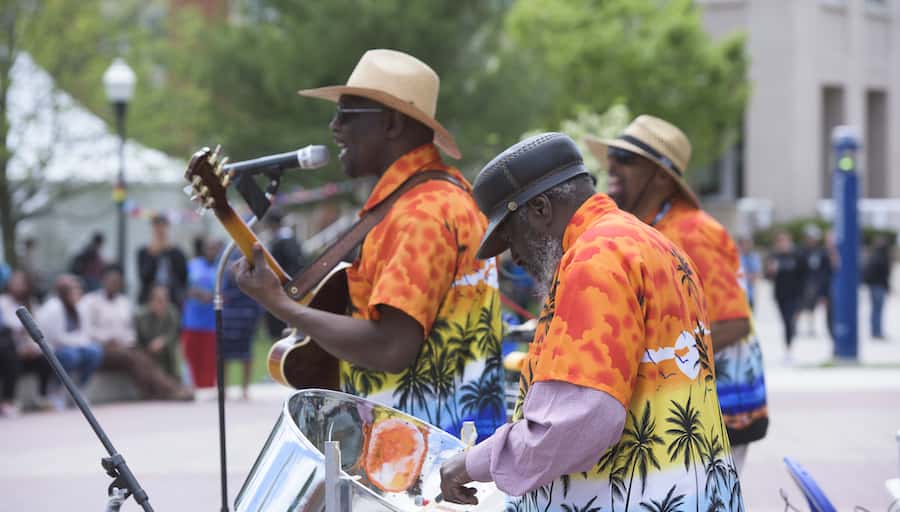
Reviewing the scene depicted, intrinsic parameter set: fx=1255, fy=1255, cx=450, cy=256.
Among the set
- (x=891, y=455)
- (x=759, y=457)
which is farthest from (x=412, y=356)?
(x=891, y=455)

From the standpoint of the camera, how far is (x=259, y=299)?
10.7ft

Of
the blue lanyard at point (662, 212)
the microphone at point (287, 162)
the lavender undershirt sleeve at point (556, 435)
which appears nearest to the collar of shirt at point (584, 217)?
the lavender undershirt sleeve at point (556, 435)

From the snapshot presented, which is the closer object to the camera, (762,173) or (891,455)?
(891,455)

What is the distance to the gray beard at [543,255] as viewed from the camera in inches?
99.6

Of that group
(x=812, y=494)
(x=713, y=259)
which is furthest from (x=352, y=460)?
(x=713, y=259)

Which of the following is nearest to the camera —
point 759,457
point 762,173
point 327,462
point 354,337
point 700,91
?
point 327,462

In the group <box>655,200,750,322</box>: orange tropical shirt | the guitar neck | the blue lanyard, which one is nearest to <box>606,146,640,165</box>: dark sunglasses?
the blue lanyard

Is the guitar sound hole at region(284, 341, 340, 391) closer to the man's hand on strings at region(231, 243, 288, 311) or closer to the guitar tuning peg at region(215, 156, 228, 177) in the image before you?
the man's hand on strings at region(231, 243, 288, 311)

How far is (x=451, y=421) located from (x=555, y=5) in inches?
1146

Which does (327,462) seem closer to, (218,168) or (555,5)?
(218,168)

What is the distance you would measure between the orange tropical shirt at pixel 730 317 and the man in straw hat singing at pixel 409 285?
99 cm

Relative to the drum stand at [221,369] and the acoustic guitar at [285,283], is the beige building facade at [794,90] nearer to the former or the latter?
the drum stand at [221,369]

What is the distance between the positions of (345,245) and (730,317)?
1413 mm

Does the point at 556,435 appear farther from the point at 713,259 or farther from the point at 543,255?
the point at 713,259
